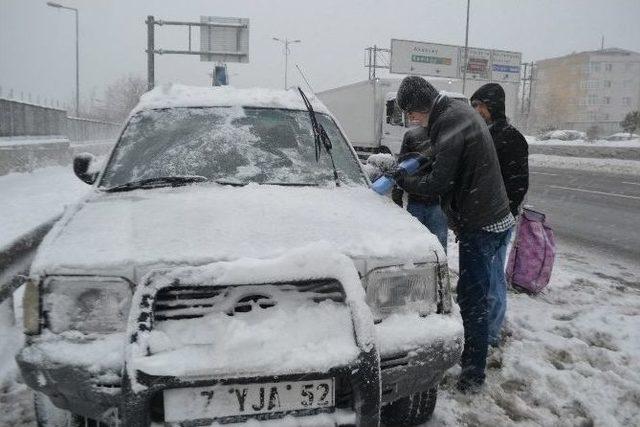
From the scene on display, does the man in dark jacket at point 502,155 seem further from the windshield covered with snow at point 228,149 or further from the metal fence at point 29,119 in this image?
the metal fence at point 29,119

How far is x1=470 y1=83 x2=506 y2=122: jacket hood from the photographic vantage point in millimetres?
3625

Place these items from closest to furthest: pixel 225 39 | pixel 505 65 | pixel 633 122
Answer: pixel 225 39 < pixel 633 122 < pixel 505 65

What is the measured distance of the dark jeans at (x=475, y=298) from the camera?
297 cm

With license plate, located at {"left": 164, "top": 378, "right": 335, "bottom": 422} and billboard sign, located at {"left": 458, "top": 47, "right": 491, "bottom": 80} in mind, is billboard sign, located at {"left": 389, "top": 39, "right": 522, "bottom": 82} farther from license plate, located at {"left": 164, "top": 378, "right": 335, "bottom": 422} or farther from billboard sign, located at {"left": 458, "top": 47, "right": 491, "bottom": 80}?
license plate, located at {"left": 164, "top": 378, "right": 335, "bottom": 422}

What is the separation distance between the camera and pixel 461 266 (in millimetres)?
3068

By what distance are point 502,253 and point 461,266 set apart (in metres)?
0.67

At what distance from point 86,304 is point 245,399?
0.71 metres

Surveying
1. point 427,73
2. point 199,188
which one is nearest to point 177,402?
point 199,188

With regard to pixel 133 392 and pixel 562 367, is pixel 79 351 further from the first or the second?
pixel 562 367

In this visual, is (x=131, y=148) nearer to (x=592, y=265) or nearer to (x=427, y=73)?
(x=592, y=265)

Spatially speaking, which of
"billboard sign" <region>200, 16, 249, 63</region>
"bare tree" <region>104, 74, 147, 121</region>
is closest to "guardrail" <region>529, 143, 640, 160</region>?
"billboard sign" <region>200, 16, 249, 63</region>

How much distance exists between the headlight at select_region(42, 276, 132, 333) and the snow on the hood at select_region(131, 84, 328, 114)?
1.87 meters

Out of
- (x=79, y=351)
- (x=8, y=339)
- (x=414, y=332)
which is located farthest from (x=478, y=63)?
(x=79, y=351)

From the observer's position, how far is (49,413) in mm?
2154
